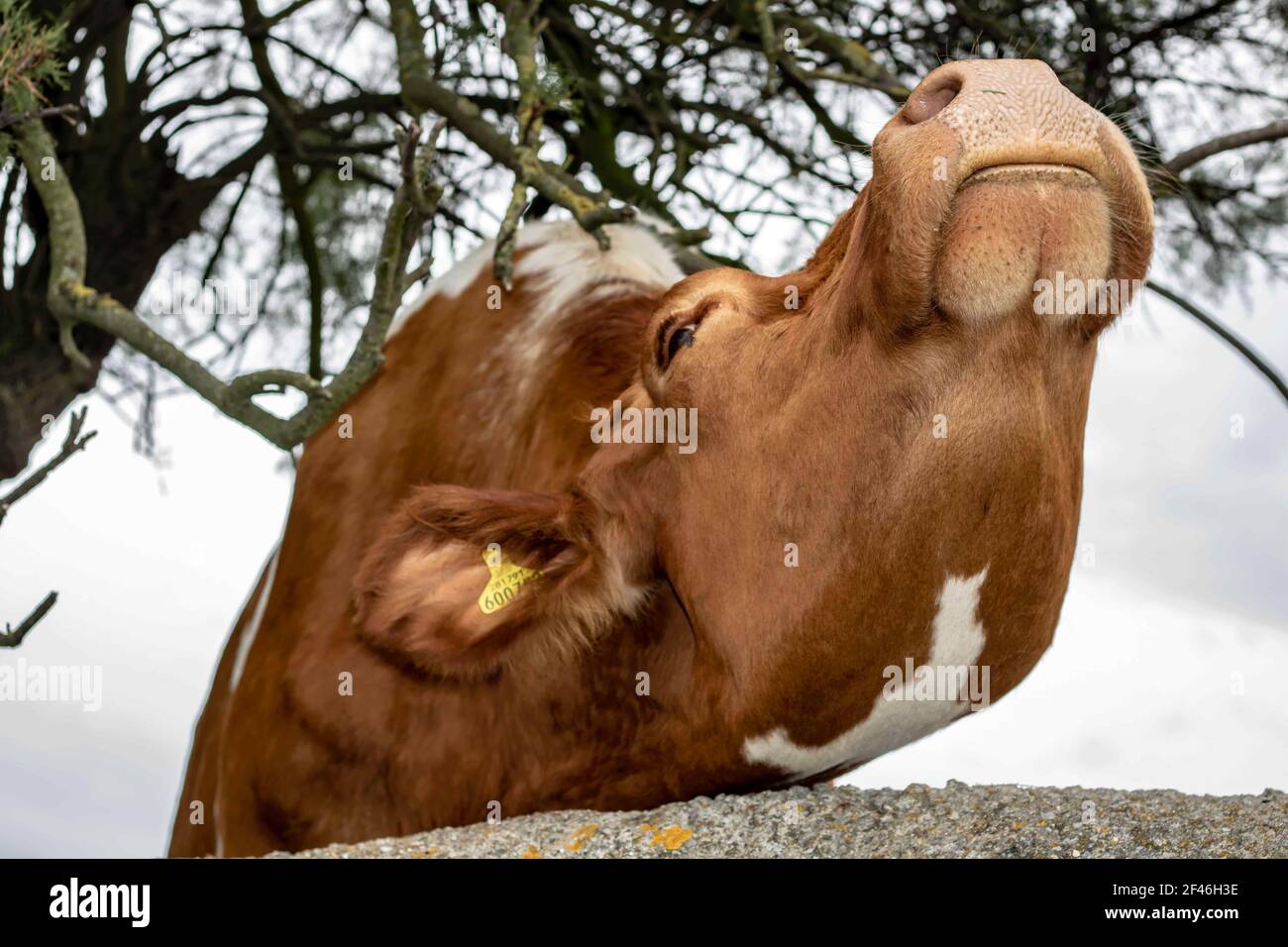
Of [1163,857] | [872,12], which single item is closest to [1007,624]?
[1163,857]

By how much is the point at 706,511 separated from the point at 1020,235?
960mm

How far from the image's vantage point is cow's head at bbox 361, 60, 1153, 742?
2.35 m

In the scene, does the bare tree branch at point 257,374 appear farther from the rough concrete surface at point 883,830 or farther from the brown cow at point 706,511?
the rough concrete surface at point 883,830

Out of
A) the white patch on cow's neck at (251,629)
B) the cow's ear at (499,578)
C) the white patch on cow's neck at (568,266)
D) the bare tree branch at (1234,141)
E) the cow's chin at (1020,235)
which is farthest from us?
the white patch on cow's neck at (251,629)

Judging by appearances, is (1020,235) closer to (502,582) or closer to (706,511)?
(706,511)

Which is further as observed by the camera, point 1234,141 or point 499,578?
point 1234,141

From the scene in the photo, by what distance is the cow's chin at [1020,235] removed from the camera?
230cm

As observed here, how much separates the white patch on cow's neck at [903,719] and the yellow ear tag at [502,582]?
64 centimetres

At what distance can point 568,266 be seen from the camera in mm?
4320

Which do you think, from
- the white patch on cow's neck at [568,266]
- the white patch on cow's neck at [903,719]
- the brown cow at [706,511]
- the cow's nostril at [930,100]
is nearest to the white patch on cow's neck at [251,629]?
the brown cow at [706,511]

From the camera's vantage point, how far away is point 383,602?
Result: 3395 millimetres

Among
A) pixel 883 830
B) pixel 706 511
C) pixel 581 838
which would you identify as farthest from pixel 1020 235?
pixel 581 838

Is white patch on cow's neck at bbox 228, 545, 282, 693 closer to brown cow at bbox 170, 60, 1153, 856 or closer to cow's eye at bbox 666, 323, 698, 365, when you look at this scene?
brown cow at bbox 170, 60, 1153, 856

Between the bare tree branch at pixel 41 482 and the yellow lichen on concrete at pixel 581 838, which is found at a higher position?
the bare tree branch at pixel 41 482
